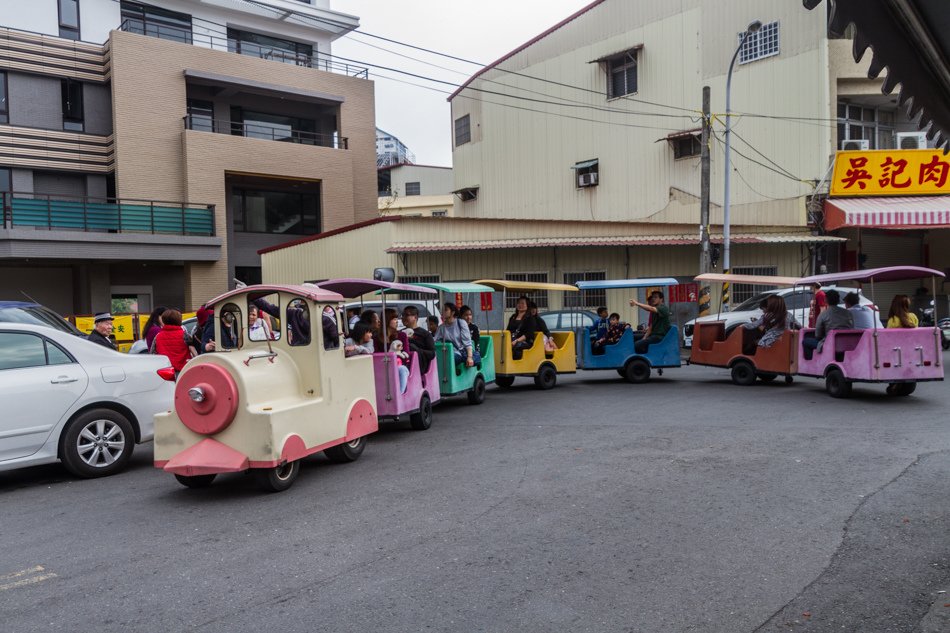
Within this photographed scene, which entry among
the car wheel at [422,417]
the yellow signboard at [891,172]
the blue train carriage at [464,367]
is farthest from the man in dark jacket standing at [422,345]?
the yellow signboard at [891,172]

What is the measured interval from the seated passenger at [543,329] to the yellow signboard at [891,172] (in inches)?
531

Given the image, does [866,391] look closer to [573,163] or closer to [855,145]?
[855,145]

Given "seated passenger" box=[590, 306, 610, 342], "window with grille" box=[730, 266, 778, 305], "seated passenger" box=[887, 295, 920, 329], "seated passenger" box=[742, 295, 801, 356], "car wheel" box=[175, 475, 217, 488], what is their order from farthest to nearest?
"window with grille" box=[730, 266, 778, 305]
"seated passenger" box=[590, 306, 610, 342]
"seated passenger" box=[742, 295, 801, 356]
"seated passenger" box=[887, 295, 920, 329]
"car wheel" box=[175, 475, 217, 488]

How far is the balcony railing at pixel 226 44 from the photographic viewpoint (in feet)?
94.4

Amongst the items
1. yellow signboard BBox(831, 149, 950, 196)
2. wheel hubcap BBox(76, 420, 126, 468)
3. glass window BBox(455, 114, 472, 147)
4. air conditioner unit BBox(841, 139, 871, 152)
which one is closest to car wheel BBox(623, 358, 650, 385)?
wheel hubcap BBox(76, 420, 126, 468)

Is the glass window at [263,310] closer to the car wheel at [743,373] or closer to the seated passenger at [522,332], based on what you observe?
the seated passenger at [522,332]

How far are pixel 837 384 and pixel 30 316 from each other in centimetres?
1239

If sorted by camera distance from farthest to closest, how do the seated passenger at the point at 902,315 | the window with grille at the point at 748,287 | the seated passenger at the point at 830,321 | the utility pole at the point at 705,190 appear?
the window with grille at the point at 748,287 < the utility pole at the point at 705,190 < the seated passenger at the point at 830,321 < the seated passenger at the point at 902,315

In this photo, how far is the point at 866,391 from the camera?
13.7m

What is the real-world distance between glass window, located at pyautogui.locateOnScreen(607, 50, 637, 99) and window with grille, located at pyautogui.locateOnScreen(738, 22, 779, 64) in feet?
14.2

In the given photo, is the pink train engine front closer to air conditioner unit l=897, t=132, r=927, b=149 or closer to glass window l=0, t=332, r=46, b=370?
glass window l=0, t=332, r=46, b=370

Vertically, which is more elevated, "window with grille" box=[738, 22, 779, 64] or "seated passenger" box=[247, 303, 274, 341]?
"window with grille" box=[738, 22, 779, 64]

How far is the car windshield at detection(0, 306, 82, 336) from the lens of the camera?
1101 centimetres

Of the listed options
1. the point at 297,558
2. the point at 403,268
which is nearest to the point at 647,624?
the point at 297,558
